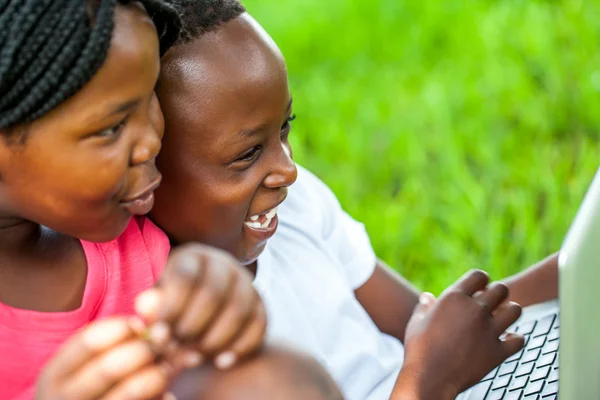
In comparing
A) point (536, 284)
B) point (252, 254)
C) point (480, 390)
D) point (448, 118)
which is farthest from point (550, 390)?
point (448, 118)

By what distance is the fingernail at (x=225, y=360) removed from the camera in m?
0.93

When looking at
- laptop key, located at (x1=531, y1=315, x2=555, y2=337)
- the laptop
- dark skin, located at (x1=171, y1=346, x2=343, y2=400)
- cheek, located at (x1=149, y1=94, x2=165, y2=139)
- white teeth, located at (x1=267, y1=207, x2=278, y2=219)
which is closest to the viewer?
the laptop

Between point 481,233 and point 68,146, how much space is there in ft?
5.12

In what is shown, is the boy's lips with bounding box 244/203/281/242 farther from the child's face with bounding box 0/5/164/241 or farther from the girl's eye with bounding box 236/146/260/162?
the child's face with bounding box 0/5/164/241

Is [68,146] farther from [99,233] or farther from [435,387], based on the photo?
[435,387]

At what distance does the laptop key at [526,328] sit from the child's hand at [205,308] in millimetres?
800

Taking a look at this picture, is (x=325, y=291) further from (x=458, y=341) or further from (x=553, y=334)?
(x=553, y=334)

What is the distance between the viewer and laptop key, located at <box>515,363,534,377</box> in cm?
148

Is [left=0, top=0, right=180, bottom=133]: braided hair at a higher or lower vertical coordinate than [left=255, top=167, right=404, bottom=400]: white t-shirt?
higher

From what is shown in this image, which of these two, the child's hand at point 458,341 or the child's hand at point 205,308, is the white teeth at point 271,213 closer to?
the child's hand at point 458,341

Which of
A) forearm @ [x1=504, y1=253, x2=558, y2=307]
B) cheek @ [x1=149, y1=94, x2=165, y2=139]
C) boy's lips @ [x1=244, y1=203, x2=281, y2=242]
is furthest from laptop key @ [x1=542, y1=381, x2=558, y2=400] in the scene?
cheek @ [x1=149, y1=94, x2=165, y2=139]

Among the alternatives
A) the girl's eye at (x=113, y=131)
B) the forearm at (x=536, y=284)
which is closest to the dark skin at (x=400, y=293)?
the forearm at (x=536, y=284)

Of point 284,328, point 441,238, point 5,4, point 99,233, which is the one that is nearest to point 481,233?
point 441,238

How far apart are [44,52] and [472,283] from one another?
76 cm
